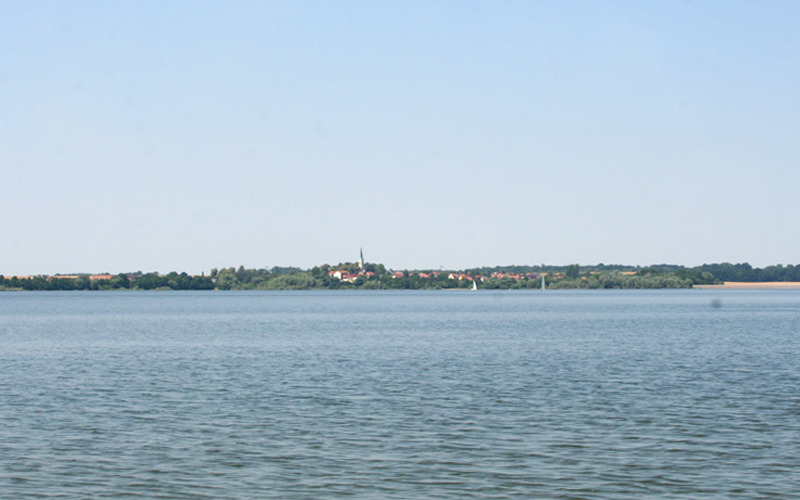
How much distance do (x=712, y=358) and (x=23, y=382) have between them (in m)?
33.4

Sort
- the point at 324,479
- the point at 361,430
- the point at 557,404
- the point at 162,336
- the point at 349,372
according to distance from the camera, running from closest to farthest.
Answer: the point at 324,479
the point at 361,430
the point at 557,404
the point at 349,372
the point at 162,336

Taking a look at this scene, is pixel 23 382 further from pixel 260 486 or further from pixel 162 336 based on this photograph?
pixel 162 336

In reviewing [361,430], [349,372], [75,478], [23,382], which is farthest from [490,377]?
[75,478]

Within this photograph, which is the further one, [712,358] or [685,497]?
[712,358]

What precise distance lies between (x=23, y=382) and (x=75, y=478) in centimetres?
1977

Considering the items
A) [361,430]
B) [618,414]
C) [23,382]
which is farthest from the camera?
[23,382]

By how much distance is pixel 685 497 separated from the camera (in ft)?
57.8

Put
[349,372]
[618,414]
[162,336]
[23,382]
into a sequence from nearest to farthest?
[618,414] → [23,382] → [349,372] → [162,336]

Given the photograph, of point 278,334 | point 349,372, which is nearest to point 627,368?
point 349,372

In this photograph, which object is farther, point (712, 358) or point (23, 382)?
point (712, 358)

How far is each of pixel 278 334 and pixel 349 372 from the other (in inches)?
1306

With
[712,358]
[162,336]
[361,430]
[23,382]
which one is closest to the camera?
[361,430]

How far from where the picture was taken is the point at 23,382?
3716 centimetres

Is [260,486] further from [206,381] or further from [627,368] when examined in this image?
[627,368]
